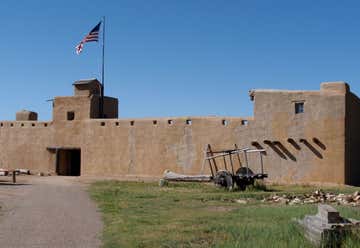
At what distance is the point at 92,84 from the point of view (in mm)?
34438

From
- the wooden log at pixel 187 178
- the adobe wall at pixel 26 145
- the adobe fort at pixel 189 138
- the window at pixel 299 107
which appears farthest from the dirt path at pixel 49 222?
the adobe wall at pixel 26 145

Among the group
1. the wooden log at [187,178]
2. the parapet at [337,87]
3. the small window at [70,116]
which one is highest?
the parapet at [337,87]

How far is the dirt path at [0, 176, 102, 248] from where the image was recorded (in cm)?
927

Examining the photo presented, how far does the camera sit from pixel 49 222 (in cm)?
1156

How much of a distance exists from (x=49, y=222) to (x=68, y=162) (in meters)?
23.8

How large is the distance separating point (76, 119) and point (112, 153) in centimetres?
378

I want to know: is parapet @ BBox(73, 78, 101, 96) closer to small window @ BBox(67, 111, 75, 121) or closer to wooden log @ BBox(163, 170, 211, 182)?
small window @ BBox(67, 111, 75, 121)

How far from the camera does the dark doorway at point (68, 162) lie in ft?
111

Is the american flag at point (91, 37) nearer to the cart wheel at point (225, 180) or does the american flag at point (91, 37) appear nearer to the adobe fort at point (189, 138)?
the adobe fort at point (189, 138)

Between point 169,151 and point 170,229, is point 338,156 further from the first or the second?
point 170,229

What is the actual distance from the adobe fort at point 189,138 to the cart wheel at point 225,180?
16.3 ft

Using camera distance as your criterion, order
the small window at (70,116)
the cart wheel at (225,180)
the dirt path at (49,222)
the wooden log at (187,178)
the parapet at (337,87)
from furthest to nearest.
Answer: the small window at (70,116) → the parapet at (337,87) → the wooden log at (187,178) → the cart wheel at (225,180) → the dirt path at (49,222)

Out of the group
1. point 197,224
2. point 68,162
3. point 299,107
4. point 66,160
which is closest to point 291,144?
point 299,107

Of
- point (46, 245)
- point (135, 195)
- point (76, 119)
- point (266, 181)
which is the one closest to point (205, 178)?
point (266, 181)
